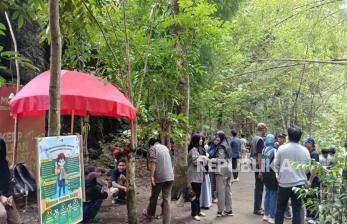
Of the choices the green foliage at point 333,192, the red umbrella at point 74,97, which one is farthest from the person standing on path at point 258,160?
the red umbrella at point 74,97

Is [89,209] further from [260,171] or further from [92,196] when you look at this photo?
[260,171]

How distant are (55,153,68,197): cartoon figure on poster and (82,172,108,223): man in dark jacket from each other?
3395mm

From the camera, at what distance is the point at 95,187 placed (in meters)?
7.11

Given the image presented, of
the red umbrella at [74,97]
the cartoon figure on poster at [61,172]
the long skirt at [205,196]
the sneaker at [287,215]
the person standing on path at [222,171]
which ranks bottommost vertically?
the sneaker at [287,215]

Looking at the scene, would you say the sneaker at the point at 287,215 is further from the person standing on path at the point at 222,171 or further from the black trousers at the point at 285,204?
the black trousers at the point at 285,204

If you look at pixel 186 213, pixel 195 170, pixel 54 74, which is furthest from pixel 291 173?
pixel 54 74

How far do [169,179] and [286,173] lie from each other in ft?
6.63

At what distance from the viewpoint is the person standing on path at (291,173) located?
21.2 ft

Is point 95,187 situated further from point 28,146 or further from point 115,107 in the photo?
point 115,107

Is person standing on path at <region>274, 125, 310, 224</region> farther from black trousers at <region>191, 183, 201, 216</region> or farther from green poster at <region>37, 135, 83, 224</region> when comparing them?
green poster at <region>37, 135, 83, 224</region>

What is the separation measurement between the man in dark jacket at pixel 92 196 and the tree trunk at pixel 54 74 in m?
3.33

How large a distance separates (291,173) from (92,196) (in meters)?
3.46

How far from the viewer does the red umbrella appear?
4926 mm

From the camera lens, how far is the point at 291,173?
6449 millimetres
